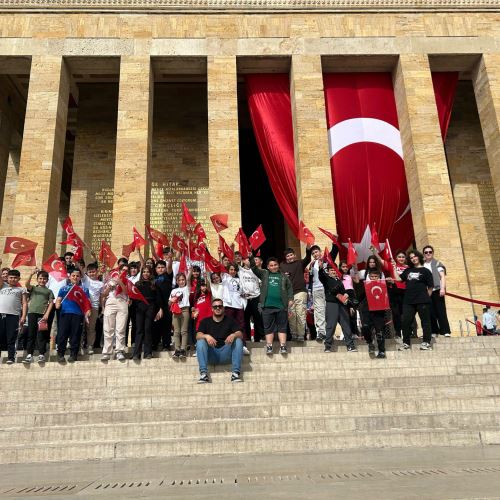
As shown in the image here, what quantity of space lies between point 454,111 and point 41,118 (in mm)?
15106

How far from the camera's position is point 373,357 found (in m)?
7.21

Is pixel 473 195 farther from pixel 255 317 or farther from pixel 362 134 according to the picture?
pixel 255 317

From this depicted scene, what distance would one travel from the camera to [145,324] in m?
7.62

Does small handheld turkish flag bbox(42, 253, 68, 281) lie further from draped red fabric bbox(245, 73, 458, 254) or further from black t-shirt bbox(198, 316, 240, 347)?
draped red fabric bbox(245, 73, 458, 254)

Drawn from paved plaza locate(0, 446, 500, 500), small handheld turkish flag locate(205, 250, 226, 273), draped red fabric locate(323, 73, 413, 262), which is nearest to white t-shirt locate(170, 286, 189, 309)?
small handheld turkish flag locate(205, 250, 226, 273)

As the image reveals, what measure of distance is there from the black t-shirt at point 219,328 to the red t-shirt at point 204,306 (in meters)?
0.49

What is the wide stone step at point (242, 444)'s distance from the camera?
443cm

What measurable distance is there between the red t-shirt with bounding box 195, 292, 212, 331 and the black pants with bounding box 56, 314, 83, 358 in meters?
1.95

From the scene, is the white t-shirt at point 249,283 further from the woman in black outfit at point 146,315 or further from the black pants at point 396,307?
Result: the black pants at point 396,307

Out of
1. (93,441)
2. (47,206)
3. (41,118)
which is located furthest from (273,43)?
(93,441)

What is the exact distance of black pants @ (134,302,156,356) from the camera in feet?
24.7

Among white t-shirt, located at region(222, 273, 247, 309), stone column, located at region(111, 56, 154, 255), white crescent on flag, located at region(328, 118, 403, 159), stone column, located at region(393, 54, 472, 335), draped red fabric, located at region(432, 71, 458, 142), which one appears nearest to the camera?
white t-shirt, located at region(222, 273, 247, 309)

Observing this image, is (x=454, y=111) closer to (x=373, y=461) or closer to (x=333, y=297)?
(x=333, y=297)

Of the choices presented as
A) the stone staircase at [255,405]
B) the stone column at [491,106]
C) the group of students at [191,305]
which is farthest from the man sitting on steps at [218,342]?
the stone column at [491,106]
